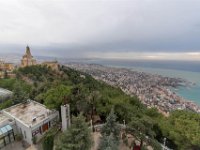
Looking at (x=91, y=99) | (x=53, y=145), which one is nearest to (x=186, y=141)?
(x=91, y=99)

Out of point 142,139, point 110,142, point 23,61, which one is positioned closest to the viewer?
point 110,142

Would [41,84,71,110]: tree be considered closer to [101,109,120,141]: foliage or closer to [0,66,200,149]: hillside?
[0,66,200,149]: hillside

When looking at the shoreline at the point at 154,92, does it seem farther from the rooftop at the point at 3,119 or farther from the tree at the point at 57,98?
the rooftop at the point at 3,119

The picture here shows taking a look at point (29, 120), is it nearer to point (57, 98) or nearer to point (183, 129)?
point (57, 98)

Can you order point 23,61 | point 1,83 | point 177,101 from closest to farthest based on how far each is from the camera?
point 1,83, point 177,101, point 23,61

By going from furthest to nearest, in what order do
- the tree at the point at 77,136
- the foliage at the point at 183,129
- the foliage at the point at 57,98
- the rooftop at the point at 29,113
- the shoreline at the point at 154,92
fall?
1. the shoreline at the point at 154,92
2. the foliage at the point at 57,98
3. the rooftop at the point at 29,113
4. the foliage at the point at 183,129
5. the tree at the point at 77,136

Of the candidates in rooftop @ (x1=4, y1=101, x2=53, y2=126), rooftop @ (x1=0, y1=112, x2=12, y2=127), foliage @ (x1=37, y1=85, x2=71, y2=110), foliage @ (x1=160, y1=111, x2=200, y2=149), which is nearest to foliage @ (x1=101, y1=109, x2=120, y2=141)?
foliage @ (x1=160, y1=111, x2=200, y2=149)

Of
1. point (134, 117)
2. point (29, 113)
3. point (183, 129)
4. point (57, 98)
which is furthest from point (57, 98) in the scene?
point (183, 129)

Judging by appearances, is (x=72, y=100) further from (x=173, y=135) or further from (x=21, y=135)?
(x=173, y=135)

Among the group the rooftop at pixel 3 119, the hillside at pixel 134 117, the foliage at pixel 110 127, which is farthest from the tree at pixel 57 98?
the foliage at pixel 110 127
